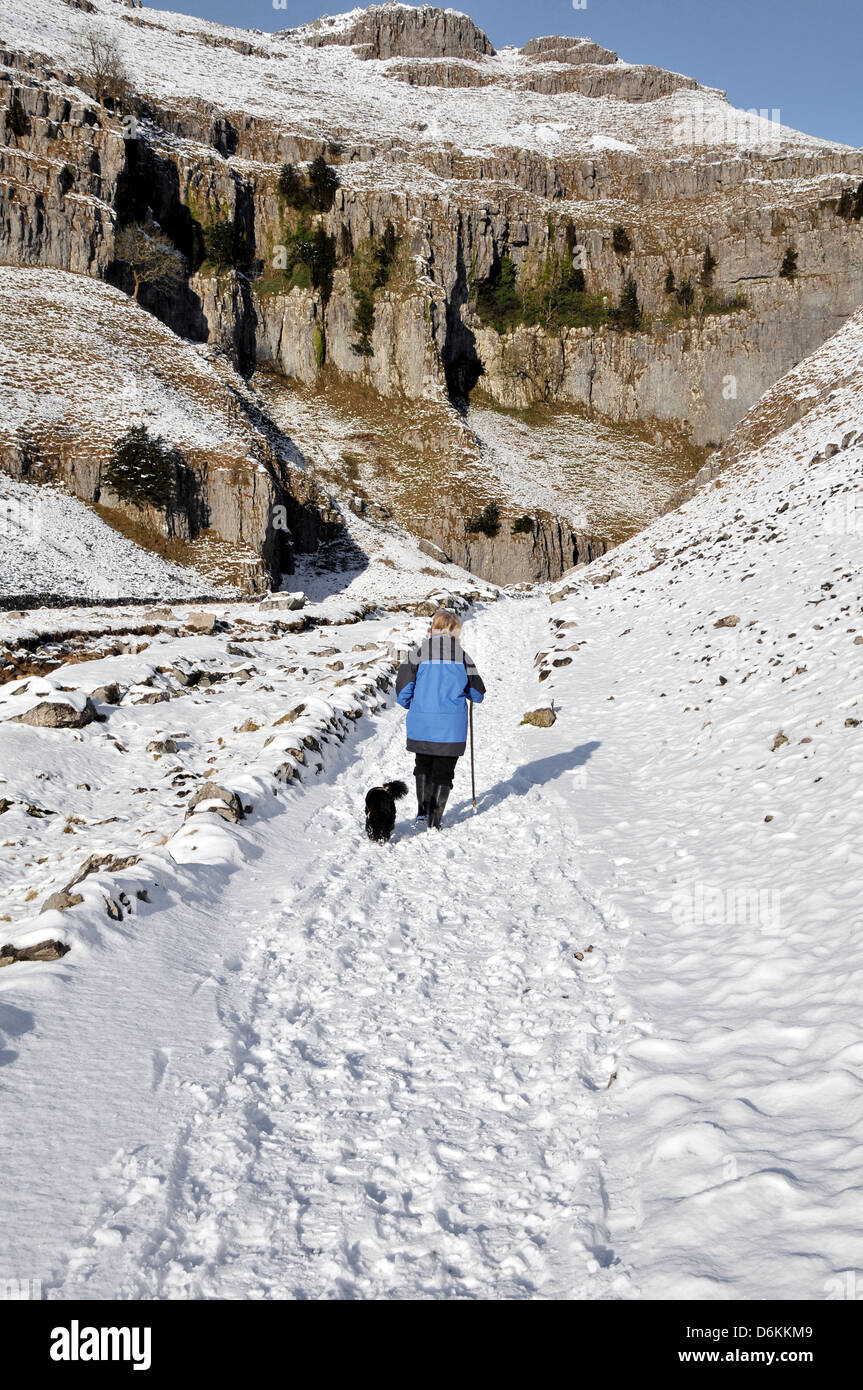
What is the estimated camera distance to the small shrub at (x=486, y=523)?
6228cm

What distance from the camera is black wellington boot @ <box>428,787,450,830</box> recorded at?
862 centimetres

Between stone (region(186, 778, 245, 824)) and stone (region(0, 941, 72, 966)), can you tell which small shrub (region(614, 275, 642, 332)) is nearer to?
stone (region(186, 778, 245, 824))

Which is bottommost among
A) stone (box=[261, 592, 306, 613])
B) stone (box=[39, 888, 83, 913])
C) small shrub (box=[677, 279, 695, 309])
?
stone (box=[39, 888, 83, 913])

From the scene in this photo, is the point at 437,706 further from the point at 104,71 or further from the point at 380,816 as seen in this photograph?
the point at 104,71

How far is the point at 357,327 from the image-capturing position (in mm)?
77250

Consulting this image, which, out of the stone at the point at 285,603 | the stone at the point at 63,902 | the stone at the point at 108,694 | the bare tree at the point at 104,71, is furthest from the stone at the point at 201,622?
the bare tree at the point at 104,71

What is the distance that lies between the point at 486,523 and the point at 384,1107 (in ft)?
200

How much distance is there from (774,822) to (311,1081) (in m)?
5.26

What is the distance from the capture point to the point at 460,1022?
4.69 meters

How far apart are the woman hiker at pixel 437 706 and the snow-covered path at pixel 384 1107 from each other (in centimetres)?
148

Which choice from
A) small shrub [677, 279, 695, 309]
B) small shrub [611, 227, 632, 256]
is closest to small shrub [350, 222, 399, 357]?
small shrub [611, 227, 632, 256]

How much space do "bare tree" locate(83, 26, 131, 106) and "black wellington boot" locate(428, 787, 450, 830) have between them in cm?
9170

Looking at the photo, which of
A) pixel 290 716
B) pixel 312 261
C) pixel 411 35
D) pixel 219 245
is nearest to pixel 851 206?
pixel 312 261

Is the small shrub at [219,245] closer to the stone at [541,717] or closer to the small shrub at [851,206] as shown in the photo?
the small shrub at [851,206]
